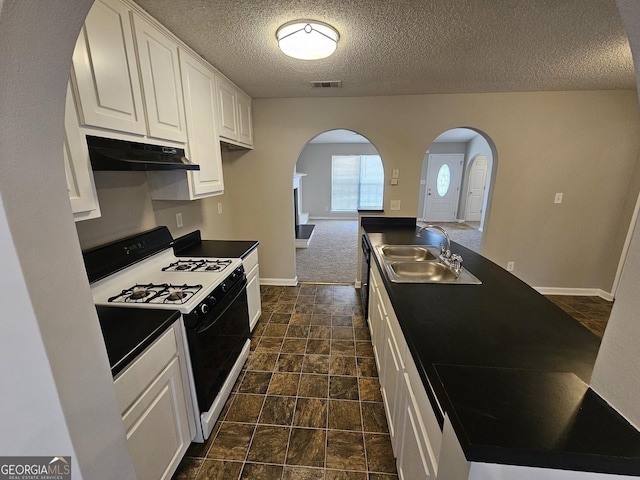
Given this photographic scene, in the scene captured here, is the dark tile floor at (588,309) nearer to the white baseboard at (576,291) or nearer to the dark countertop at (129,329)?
the white baseboard at (576,291)

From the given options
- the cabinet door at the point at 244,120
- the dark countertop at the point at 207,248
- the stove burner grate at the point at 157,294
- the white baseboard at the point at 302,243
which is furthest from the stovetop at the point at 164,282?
the white baseboard at the point at 302,243

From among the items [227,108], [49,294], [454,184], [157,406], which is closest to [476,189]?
[454,184]

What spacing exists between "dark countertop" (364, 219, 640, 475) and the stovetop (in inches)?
42.6

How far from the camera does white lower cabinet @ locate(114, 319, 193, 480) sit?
106 centimetres

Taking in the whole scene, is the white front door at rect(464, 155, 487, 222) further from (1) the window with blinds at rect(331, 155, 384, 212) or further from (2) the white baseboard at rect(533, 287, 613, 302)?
(2) the white baseboard at rect(533, 287, 613, 302)

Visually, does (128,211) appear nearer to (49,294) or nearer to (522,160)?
(49,294)

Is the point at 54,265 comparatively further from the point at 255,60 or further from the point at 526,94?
the point at 526,94

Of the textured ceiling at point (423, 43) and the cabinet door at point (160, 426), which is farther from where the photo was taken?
the textured ceiling at point (423, 43)

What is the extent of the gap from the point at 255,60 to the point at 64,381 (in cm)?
230

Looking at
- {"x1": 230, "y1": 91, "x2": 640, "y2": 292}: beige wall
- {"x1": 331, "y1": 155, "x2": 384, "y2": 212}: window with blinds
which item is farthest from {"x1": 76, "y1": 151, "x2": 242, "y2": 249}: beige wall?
{"x1": 331, "y1": 155, "x2": 384, "y2": 212}: window with blinds

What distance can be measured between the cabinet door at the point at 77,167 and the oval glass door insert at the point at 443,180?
8.12 meters

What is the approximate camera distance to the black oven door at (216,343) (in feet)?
4.79

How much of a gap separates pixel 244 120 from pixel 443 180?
656 cm

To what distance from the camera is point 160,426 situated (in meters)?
1.25
